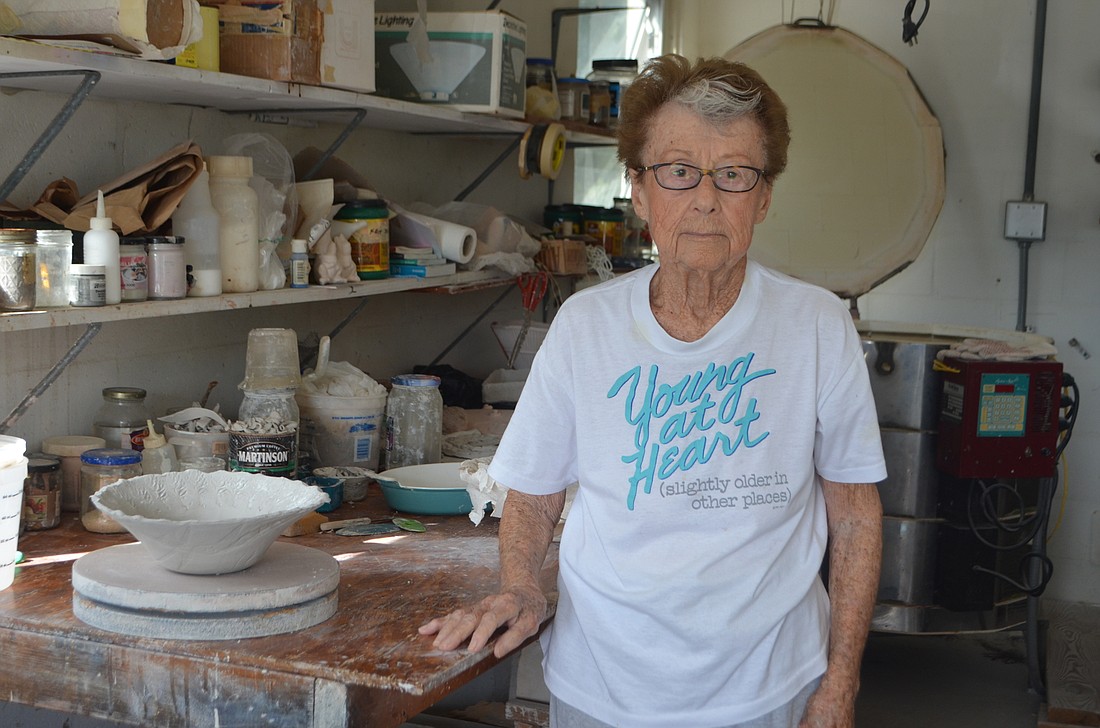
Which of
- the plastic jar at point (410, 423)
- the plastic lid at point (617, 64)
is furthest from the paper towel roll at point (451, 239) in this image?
the plastic lid at point (617, 64)

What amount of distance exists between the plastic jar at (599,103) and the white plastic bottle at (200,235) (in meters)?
2.00

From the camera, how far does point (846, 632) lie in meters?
1.68

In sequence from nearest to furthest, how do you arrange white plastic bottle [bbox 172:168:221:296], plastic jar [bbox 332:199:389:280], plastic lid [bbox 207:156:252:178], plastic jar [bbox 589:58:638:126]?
white plastic bottle [bbox 172:168:221:296] → plastic lid [bbox 207:156:252:178] → plastic jar [bbox 332:199:389:280] → plastic jar [bbox 589:58:638:126]

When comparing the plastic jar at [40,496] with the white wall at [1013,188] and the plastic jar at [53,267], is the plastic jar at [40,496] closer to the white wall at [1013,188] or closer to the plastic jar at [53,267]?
the plastic jar at [53,267]

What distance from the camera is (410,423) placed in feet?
8.42

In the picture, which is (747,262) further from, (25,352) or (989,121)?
(989,121)

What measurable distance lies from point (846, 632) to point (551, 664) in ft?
1.42

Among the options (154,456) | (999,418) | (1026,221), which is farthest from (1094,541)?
(154,456)

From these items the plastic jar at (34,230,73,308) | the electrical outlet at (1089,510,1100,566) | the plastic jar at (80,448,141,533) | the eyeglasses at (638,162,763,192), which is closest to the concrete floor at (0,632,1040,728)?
the electrical outlet at (1089,510,1100,566)

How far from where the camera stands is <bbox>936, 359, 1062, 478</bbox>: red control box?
10.00ft

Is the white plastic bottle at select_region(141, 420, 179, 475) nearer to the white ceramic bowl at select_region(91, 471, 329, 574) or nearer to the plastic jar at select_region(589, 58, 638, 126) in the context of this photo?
the white ceramic bowl at select_region(91, 471, 329, 574)

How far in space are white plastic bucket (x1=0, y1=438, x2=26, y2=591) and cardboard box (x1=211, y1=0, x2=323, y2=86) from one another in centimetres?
86

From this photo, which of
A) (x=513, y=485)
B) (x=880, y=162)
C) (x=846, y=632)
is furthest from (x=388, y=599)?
(x=880, y=162)

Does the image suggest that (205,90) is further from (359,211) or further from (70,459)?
(70,459)
